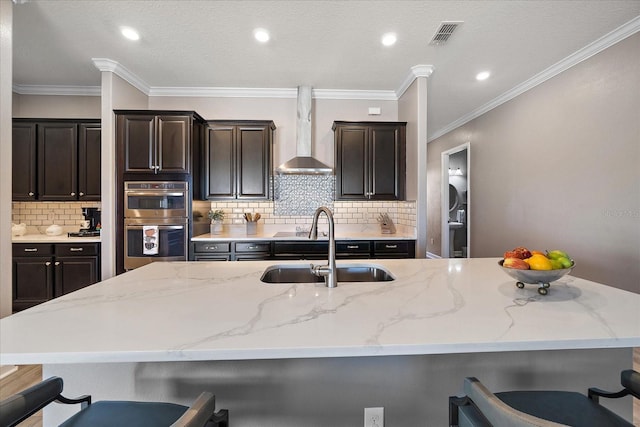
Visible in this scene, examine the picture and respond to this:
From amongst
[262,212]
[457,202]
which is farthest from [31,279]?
[457,202]

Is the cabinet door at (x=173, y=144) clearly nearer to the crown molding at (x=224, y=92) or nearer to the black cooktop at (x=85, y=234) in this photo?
the crown molding at (x=224, y=92)

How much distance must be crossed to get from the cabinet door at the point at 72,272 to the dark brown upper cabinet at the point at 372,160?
2989 millimetres

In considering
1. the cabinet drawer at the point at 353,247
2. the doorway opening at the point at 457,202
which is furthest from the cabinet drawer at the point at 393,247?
the doorway opening at the point at 457,202

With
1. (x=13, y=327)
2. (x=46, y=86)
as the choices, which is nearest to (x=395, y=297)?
(x=13, y=327)

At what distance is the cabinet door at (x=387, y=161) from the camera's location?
3.72m

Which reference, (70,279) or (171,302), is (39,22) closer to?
(70,279)

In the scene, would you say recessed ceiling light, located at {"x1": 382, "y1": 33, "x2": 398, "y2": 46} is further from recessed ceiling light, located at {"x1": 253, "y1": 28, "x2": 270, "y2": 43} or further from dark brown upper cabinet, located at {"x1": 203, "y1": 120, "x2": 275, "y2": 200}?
dark brown upper cabinet, located at {"x1": 203, "y1": 120, "x2": 275, "y2": 200}

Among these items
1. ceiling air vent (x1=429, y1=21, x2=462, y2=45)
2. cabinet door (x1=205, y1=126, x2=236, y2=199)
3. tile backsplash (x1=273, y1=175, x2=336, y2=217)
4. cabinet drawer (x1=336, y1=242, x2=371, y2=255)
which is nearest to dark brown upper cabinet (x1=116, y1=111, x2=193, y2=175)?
cabinet door (x1=205, y1=126, x2=236, y2=199)

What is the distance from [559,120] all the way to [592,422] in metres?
3.42

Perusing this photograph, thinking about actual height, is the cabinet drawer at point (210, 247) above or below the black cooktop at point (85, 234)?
below

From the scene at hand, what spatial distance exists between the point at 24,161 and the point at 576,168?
20.3ft

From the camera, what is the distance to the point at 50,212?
3766 millimetres

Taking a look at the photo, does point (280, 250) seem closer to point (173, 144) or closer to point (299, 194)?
point (299, 194)

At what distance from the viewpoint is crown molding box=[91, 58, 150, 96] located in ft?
10.3
